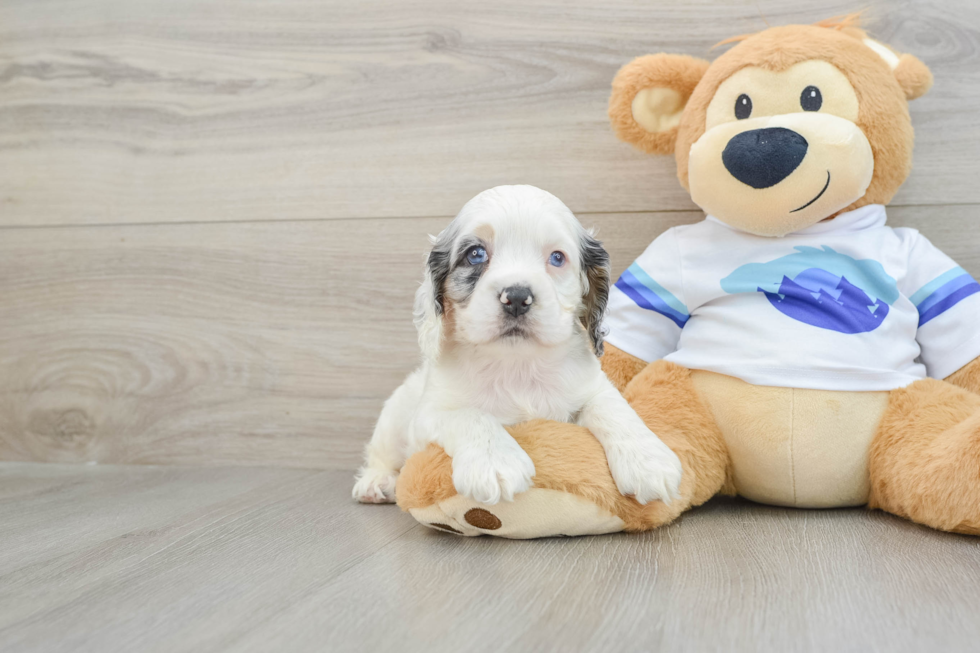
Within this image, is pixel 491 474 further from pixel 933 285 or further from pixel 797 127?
pixel 933 285

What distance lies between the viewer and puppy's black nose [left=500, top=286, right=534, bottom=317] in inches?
49.9

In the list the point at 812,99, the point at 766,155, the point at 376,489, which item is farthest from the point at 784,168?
the point at 376,489

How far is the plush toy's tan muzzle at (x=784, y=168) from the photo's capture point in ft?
4.78

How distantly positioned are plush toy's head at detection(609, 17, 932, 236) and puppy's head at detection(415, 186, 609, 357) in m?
0.31

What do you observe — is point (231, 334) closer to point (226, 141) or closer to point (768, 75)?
point (226, 141)

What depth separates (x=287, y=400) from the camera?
2.20 metres

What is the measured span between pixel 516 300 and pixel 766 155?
1.94ft

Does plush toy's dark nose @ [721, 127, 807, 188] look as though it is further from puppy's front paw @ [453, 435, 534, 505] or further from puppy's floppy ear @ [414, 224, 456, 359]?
puppy's front paw @ [453, 435, 534, 505]

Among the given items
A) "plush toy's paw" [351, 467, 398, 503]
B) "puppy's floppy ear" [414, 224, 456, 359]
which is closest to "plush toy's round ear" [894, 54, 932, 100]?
"puppy's floppy ear" [414, 224, 456, 359]

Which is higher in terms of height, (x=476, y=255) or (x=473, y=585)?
(x=476, y=255)

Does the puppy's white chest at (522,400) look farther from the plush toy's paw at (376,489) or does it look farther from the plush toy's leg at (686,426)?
the plush toy's paw at (376,489)

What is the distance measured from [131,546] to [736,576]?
1.06m

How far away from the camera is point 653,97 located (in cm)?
169

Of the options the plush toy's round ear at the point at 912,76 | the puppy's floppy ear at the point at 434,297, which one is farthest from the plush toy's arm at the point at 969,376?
the puppy's floppy ear at the point at 434,297
